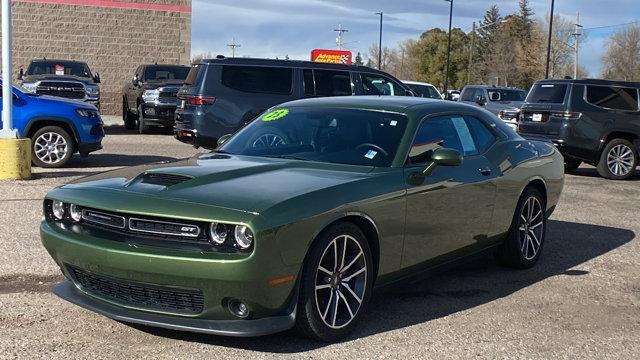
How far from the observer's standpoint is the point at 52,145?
40.7ft

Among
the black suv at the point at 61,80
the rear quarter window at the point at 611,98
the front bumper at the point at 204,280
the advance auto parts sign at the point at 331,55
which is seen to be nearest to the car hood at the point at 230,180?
the front bumper at the point at 204,280

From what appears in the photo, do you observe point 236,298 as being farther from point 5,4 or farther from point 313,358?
point 5,4

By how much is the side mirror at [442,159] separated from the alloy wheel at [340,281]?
944 mm

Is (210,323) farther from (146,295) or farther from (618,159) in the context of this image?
(618,159)

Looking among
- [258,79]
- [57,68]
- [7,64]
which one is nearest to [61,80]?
[57,68]

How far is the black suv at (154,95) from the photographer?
63.5ft

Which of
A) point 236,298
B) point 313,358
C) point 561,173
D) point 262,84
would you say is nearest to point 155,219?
point 236,298

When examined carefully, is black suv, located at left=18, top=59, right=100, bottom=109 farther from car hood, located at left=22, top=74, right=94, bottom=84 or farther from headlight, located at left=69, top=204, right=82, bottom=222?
headlight, located at left=69, top=204, right=82, bottom=222

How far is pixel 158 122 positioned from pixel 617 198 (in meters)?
12.0

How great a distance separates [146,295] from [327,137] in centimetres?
191

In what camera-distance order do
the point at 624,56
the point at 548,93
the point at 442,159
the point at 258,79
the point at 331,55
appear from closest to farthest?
the point at 442,159
the point at 258,79
the point at 548,93
the point at 331,55
the point at 624,56

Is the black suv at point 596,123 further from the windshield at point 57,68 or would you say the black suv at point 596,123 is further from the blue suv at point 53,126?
the windshield at point 57,68

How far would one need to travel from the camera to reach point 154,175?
479 cm

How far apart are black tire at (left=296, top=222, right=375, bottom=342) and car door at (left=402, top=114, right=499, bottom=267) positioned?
49 centimetres
